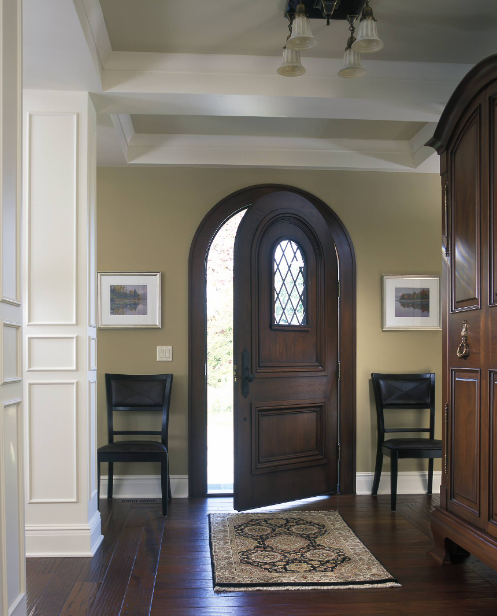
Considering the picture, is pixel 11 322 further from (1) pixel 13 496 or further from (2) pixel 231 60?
(2) pixel 231 60

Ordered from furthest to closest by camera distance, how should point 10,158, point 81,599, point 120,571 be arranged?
point 120,571 < point 81,599 < point 10,158

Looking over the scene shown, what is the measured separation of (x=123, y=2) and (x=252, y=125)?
169cm

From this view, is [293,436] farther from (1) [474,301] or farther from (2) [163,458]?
(1) [474,301]

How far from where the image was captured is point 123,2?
291 cm

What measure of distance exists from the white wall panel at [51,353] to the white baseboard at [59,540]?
876 millimetres

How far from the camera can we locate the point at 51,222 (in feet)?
11.1

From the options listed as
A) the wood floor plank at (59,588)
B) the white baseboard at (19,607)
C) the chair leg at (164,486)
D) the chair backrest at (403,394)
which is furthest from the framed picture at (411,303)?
the white baseboard at (19,607)

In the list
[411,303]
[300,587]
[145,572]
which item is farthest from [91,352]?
[411,303]

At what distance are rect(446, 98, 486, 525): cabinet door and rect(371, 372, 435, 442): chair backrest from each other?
159 centimetres

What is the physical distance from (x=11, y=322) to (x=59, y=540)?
5.70 feet

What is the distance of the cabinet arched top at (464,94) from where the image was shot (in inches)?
104

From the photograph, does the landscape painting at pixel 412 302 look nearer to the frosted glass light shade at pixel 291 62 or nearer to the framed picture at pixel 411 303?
the framed picture at pixel 411 303

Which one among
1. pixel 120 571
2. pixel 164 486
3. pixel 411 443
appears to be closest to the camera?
pixel 120 571

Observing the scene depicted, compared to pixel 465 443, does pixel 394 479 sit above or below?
below
